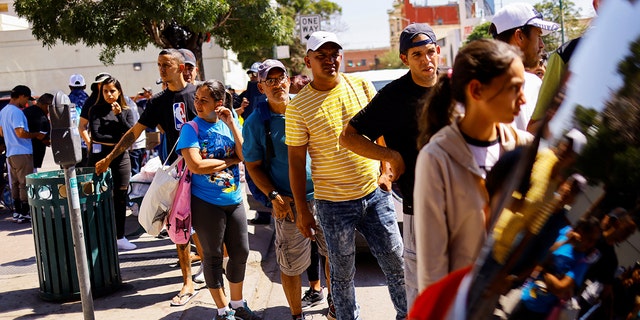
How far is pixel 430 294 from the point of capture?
1766mm

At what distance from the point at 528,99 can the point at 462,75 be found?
4.29ft

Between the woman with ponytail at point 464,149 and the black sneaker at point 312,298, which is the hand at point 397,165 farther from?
the black sneaker at point 312,298

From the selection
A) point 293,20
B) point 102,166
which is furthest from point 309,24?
point 293,20

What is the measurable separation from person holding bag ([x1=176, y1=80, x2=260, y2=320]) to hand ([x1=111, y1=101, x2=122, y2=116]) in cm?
290

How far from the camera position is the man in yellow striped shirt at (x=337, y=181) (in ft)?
14.0

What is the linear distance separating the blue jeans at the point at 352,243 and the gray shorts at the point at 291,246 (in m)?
0.55

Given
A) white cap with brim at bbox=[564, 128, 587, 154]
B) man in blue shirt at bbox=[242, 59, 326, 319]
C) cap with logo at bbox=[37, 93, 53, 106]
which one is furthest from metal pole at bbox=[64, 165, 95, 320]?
cap with logo at bbox=[37, 93, 53, 106]

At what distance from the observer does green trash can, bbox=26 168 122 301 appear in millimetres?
5570

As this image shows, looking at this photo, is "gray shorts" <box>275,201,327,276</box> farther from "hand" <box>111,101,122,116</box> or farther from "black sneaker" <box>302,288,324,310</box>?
"hand" <box>111,101,122,116</box>

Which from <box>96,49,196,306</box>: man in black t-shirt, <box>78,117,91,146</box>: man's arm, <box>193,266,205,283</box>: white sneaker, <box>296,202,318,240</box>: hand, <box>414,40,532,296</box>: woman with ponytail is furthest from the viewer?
<box>78,117,91,146</box>: man's arm

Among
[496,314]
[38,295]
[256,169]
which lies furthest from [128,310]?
[496,314]

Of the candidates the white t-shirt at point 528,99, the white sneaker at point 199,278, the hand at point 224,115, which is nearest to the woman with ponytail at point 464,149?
the white t-shirt at point 528,99

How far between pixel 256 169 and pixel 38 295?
8.11 feet

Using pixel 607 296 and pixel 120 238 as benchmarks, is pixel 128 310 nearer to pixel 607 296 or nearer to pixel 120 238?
pixel 120 238
